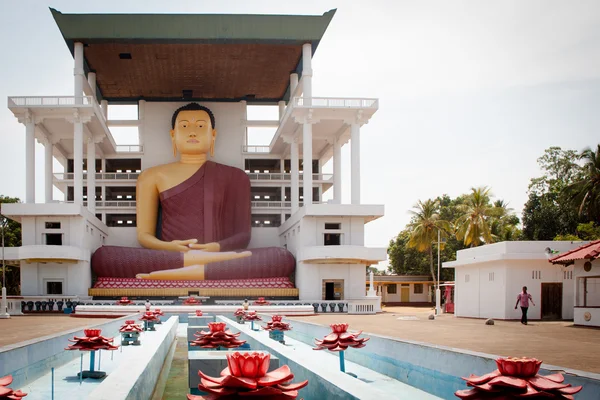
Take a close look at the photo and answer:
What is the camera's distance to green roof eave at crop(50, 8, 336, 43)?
36781mm

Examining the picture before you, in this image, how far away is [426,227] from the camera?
5550 cm

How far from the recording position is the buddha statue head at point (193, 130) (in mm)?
40500

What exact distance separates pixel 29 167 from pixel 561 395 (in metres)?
35.8

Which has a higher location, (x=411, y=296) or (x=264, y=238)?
(x=264, y=238)

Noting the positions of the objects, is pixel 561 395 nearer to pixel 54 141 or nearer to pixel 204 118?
pixel 204 118

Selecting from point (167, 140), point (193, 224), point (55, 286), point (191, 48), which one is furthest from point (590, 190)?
point (55, 286)

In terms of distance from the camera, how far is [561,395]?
4.42 metres

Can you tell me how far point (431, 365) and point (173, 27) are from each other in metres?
31.2

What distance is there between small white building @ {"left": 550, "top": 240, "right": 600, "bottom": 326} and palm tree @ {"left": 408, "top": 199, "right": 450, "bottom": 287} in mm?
32494

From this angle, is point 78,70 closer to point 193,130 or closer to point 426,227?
point 193,130

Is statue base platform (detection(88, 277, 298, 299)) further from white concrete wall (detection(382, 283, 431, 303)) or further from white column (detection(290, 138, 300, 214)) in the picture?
white concrete wall (detection(382, 283, 431, 303))

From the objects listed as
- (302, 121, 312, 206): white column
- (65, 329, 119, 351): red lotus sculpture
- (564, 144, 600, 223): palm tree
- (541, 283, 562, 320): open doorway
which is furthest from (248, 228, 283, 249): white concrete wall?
(65, 329, 119, 351): red lotus sculpture

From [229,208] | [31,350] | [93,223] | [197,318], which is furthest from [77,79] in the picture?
[31,350]

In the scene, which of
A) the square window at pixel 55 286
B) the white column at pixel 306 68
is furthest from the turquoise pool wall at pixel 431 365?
the square window at pixel 55 286
